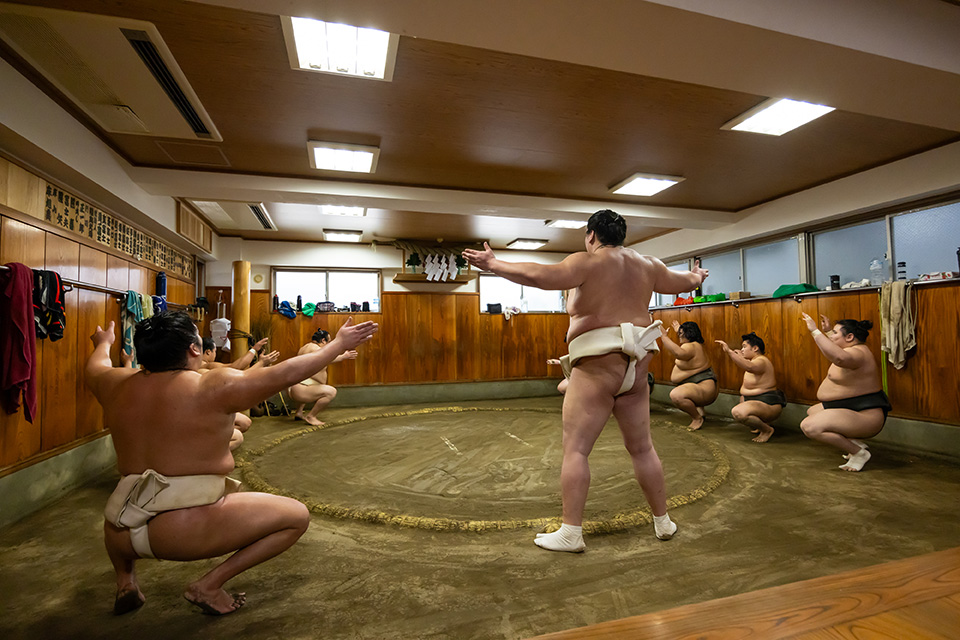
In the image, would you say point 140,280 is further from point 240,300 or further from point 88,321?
point 240,300

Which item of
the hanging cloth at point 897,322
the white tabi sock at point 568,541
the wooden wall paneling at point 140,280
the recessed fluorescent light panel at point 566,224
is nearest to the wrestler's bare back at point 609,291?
the white tabi sock at point 568,541

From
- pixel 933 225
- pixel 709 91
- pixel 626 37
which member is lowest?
pixel 933 225

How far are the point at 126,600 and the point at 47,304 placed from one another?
6.67 feet

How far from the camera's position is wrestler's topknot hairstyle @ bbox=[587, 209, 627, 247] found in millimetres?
2158

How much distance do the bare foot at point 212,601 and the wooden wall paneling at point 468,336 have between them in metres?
5.66

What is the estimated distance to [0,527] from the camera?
236 cm

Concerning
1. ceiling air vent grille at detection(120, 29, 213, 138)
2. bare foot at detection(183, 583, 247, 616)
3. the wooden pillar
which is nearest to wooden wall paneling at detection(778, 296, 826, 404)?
bare foot at detection(183, 583, 247, 616)

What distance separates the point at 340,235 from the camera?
6.52 m

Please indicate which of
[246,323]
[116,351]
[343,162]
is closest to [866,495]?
[343,162]

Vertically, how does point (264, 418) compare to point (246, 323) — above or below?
below

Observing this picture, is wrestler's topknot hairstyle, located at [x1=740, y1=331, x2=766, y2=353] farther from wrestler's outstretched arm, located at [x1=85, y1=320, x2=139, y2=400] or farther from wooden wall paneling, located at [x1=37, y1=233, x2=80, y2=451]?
wooden wall paneling, located at [x1=37, y1=233, x2=80, y2=451]

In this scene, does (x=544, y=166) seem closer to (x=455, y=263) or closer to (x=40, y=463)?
(x=455, y=263)

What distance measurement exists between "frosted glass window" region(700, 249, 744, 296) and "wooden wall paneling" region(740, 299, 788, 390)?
2.41 feet

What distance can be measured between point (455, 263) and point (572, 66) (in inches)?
190
